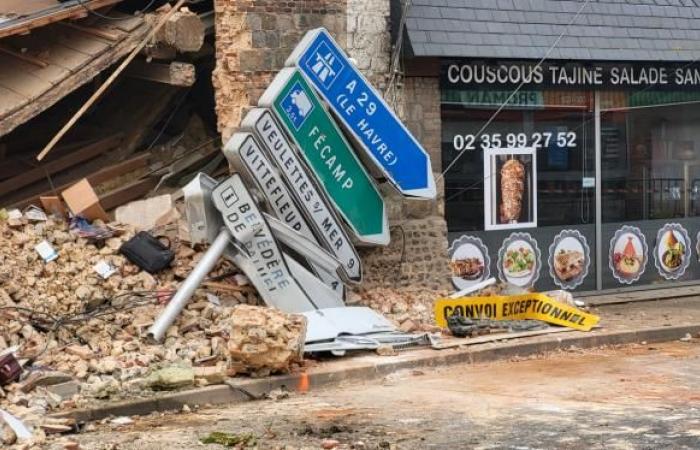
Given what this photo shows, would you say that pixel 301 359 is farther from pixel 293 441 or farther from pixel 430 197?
pixel 430 197

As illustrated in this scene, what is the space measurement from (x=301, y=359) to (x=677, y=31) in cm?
886

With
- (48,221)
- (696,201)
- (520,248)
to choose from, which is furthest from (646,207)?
(48,221)

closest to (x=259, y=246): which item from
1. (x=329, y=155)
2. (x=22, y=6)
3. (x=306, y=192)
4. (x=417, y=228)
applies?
(x=306, y=192)

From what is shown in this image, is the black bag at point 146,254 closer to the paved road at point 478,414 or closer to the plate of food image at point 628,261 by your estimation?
the paved road at point 478,414

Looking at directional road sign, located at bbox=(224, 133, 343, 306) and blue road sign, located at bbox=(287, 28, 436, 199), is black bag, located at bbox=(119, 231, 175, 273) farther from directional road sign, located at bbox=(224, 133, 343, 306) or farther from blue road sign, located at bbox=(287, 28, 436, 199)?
blue road sign, located at bbox=(287, 28, 436, 199)

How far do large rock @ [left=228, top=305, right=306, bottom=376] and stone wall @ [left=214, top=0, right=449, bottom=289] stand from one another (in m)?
3.36

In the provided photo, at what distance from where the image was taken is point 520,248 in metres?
15.2

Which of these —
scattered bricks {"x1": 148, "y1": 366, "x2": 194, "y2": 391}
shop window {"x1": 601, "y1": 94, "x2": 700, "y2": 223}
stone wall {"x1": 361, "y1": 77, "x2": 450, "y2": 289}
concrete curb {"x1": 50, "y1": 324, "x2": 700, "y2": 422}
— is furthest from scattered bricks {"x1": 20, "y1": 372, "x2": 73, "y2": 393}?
shop window {"x1": 601, "y1": 94, "x2": 700, "y2": 223}

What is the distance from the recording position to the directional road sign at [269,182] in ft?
38.6

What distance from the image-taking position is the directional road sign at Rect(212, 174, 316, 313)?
1166cm

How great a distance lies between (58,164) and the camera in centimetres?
1319

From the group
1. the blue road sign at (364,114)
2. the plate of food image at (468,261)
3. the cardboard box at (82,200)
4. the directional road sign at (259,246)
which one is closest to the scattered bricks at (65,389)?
the directional road sign at (259,246)

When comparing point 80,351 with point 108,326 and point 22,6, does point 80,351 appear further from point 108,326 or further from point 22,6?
point 22,6

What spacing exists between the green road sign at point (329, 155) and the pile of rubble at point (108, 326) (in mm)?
1606
